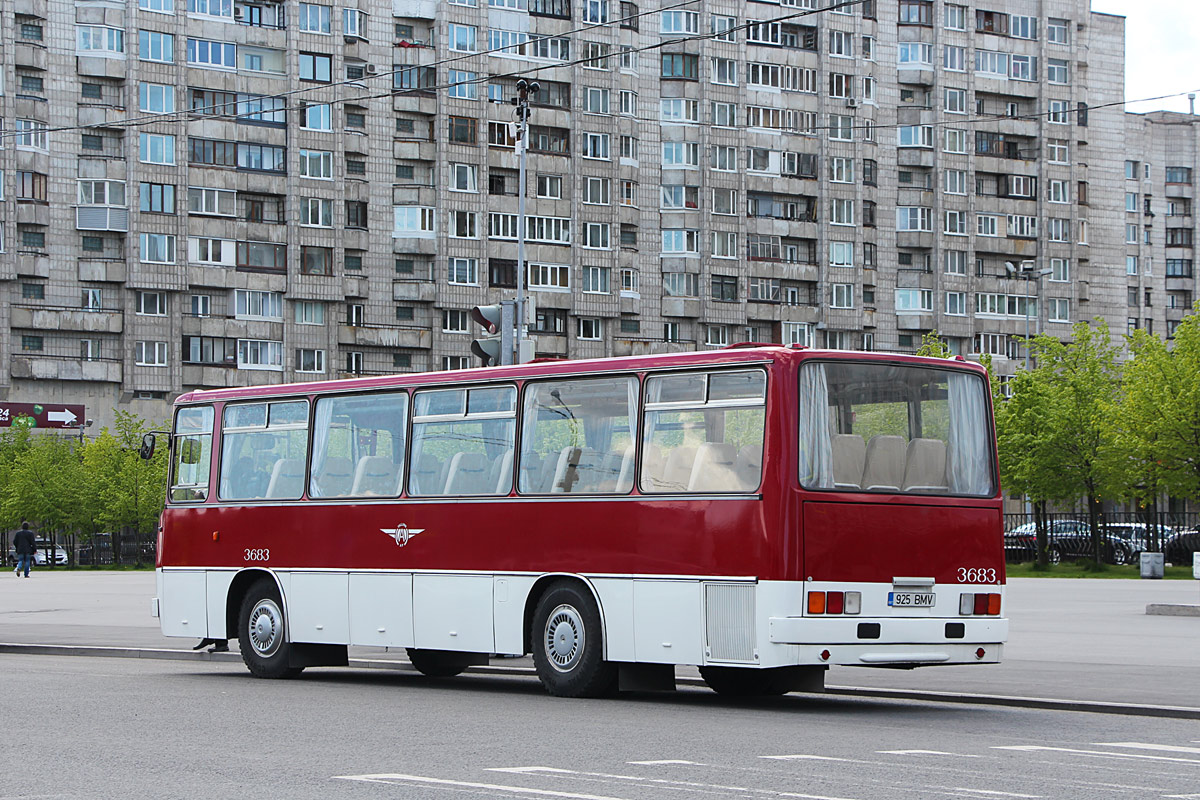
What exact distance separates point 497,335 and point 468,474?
5625mm

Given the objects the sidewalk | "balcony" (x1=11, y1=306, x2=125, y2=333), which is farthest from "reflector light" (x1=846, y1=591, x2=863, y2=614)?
"balcony" (x1=11, y1=306, x2=125, y2=333)

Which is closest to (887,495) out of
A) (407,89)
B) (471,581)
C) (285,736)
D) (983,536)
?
(983,536)

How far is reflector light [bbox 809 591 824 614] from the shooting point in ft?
49.7

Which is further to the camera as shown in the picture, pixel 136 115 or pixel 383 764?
pixel 136 115

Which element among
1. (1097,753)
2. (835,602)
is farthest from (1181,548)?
(1097,753)

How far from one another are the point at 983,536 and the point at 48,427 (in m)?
74.6

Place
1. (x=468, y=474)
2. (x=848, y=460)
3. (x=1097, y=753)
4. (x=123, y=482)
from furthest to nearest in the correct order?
(x=123, y=482)
(x=468, y=474)
(x=848, y=460)
(x=1097, y=753)

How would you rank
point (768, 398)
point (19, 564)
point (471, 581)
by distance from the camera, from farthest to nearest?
point (19, 564), point (471, 581), point (768, 398)

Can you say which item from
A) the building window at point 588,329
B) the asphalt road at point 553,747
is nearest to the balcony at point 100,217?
the building window at point 588,329

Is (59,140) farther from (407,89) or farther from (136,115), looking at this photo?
(407,89)

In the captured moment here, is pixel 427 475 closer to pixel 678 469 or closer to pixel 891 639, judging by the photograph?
pixel 678 469

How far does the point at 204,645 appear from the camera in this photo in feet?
70.2

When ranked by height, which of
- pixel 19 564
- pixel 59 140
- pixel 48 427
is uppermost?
pixel 59 140

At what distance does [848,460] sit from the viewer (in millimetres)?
15688
